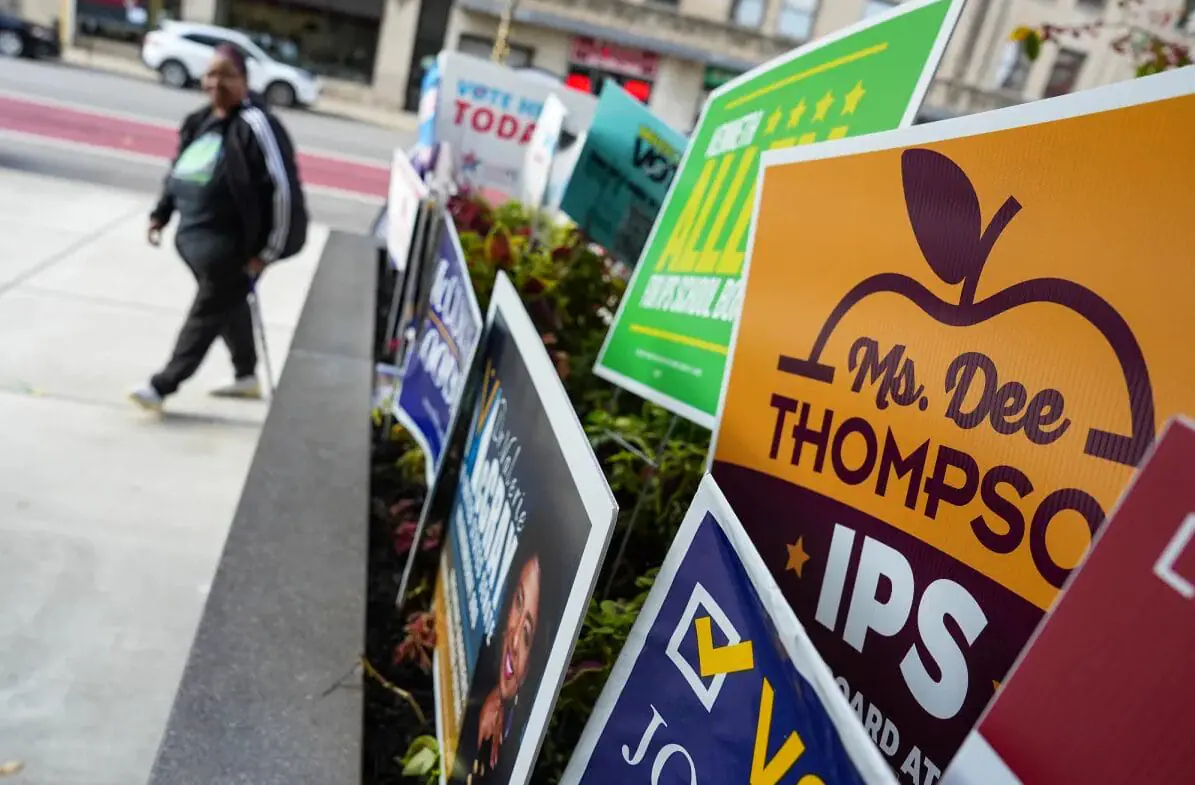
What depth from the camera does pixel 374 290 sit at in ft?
17.8

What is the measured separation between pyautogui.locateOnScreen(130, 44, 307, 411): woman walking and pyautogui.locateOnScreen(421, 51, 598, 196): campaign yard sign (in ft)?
3.15

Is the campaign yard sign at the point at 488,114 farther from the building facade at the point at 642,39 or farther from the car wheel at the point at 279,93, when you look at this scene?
the building facade at the point at 642,39

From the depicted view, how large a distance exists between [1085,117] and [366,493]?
2.28 metres

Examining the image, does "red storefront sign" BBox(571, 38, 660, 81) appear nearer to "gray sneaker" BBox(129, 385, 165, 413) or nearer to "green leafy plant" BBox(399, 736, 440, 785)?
"gray sneaker" BBox(129, 385, 165, 413)

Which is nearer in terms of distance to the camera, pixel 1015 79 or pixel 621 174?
pixel 621 174

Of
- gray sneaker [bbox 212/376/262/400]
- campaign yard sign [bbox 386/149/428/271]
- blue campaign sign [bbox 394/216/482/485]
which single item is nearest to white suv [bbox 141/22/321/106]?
campaign yard sign [bbox 386/149/428/271]

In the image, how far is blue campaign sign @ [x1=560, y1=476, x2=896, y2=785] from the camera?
0.75 metres

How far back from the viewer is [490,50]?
26.4 m

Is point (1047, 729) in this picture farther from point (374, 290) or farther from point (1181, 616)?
point (374, 290)

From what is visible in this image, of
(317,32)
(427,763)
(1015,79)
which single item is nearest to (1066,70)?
(1015,79)

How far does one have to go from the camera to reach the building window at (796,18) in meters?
26.2

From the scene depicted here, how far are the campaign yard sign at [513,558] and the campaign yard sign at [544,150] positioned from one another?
6.57 feet

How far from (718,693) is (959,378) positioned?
0.45 metres

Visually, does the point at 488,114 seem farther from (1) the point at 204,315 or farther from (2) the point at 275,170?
(1) the point at 204,315
